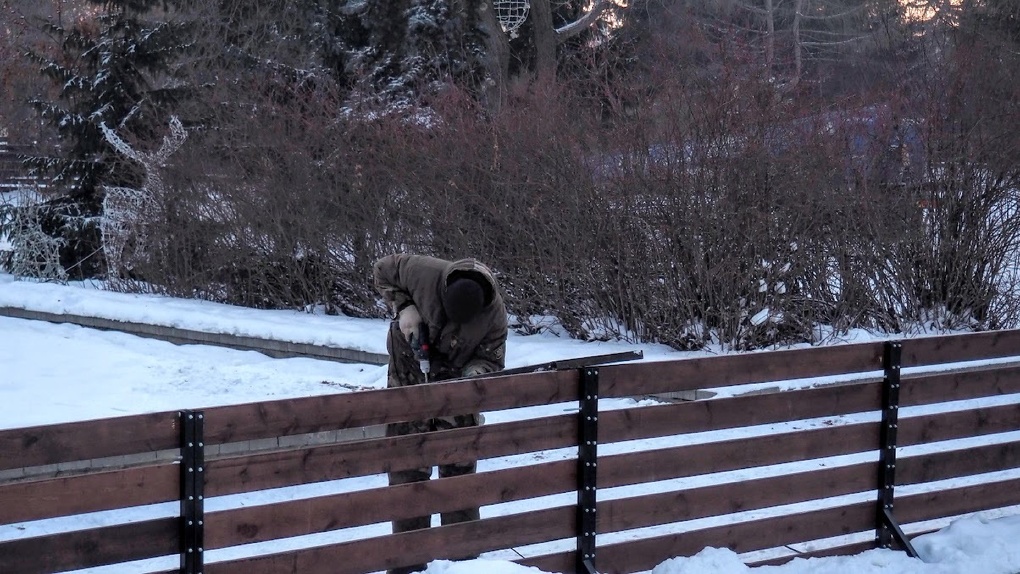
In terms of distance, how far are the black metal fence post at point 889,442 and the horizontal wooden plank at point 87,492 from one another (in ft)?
11.5

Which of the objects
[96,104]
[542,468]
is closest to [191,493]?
[542,468]

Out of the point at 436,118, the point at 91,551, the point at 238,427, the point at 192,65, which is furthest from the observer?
the point at 192,65

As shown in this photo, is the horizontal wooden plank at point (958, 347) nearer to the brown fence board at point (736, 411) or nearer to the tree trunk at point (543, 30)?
the brown fence board at point (736, 411)

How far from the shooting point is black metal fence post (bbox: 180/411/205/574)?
3920 millimetres

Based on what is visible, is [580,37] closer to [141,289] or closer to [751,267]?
[141,289]

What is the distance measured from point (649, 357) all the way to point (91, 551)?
6.22 m

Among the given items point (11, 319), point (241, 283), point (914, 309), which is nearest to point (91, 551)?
point (914, 309)

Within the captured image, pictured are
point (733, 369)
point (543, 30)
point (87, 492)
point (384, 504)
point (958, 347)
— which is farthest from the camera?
point (543, 30)

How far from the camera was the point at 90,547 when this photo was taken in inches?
147

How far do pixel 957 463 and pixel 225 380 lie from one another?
20.6 ft

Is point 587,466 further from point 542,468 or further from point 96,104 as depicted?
point 96,104

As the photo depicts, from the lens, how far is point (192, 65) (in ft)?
61.4

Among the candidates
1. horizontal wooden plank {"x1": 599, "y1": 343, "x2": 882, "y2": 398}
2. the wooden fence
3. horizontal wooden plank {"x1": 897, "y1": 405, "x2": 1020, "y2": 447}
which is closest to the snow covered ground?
the wooden fence

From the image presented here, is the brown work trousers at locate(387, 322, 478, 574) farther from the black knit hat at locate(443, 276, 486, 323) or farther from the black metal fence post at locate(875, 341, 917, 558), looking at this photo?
the black metal fence post at locate(875, 341, 917, 558)
